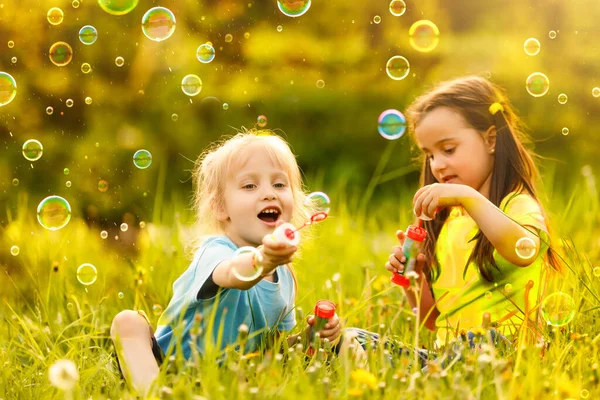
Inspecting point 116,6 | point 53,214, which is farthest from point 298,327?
point 116,6

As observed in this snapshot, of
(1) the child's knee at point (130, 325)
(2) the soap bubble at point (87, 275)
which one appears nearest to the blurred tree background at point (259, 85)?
(2) the soap bubble at point (87, 275)

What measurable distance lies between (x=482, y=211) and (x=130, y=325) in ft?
3.36

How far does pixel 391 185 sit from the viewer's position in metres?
6.91

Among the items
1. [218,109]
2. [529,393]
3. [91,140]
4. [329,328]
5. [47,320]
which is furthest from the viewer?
[218,109]

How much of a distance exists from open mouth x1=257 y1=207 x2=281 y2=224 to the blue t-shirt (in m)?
0.12

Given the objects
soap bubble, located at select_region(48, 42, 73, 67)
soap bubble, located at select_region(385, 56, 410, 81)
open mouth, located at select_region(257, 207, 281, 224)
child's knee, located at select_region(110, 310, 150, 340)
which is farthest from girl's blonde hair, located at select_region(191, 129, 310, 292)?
soap bubble, located at select_region(48, 42, 73, 67)

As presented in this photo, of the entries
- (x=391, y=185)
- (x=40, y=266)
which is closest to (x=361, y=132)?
(x=391, y=185)

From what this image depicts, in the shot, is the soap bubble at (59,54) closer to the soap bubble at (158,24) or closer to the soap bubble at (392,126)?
the soap bubble at (158,24)

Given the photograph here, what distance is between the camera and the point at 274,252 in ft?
6.89

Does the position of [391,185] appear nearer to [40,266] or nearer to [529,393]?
[40,266]

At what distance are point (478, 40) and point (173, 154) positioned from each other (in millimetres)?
2415

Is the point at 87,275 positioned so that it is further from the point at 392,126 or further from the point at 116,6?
the point at 392,126

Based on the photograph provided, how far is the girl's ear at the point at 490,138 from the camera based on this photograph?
2.81 meters

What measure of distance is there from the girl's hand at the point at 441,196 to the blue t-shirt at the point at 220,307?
48cm
